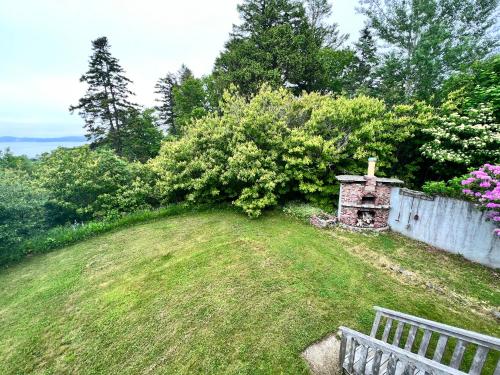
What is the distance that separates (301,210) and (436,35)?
36.0ft

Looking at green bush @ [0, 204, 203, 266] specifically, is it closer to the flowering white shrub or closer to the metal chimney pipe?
the metal chimney pipe

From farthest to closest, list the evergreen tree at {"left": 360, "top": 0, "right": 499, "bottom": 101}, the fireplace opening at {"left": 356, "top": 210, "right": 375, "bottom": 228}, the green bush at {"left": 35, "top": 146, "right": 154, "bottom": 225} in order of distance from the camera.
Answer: the evergreen tree at {"left": 360, "top": 0, "right": 499, "bottom": 101} → the green bush at {"left": 35, "top": 146, "right": 154, "bottom": 225} → the fireplace opening at {"left": 356, "top": 210, "right": 375, "bottom": 228}

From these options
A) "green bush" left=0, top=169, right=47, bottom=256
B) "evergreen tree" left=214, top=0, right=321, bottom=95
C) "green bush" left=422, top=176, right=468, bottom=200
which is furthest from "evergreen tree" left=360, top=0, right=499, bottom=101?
"green bush" left=0, top=169, right=47, bottom=256

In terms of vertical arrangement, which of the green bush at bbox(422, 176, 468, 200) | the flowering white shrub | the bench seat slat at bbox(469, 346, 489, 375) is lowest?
the bench seat slat at bbox(469, 346, 489, 375)

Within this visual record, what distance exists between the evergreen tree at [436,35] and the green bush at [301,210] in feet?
24.9

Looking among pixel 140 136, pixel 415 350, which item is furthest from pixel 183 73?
pixel 415 350

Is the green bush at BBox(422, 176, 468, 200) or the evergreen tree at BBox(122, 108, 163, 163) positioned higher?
the evergreen tree at BBox(122, 108, 163, 163)

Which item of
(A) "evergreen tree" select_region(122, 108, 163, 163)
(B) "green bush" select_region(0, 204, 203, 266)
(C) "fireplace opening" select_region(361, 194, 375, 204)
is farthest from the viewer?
(A) "evergreen tree" select_region(122, 108, 163, 163)

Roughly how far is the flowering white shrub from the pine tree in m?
20.5

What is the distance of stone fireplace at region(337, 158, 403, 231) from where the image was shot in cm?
807

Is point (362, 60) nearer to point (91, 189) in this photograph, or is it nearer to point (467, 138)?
point (467, 138)

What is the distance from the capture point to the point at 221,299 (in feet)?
17.7

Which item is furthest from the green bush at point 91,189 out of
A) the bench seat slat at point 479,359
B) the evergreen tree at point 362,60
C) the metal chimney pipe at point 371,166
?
the evergreen tree at point 362,60

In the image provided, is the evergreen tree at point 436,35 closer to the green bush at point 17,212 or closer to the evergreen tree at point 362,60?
the evergreen tree at point 362,60
